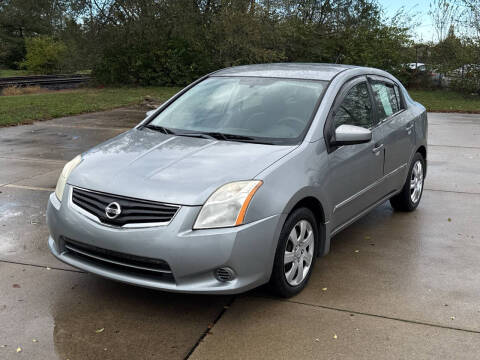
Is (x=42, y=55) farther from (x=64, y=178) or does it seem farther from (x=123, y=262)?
(x=123, y=262)

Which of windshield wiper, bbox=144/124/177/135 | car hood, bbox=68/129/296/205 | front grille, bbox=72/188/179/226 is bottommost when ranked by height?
front grille, bbox=72/188/179/226

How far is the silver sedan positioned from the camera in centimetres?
354

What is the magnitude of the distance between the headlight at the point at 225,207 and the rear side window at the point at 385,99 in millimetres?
2222

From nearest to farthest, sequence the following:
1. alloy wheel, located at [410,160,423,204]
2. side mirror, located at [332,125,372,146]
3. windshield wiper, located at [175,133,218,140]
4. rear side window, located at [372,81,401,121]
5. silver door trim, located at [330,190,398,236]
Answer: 1. side mirror, located at [332,125,372,146]
2. windshield wiper, located at [175,133,218,140]
3. silver door trim, located at [330,190,398,236]
4. rear side window, located at [372,81,401,121]
5. alloy wheel, located at [410,160,423,204]

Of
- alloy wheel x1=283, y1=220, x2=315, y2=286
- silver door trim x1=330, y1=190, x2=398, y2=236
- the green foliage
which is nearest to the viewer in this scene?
alloy wheel x1=283, y1=220, x2=315, y2=286

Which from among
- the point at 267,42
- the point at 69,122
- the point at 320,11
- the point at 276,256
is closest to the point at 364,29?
the point at 320,11

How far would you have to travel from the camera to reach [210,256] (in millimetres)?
3482

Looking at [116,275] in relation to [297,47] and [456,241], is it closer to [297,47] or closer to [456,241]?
[456,241]

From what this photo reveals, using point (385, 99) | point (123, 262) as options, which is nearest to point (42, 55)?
point (385, 99)

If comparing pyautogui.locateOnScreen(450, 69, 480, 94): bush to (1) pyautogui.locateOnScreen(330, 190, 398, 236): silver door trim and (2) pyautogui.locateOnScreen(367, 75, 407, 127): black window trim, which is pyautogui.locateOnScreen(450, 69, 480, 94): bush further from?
(1) pyautogui.locateOnScreen(330, 190, 398, 236): silver door trim

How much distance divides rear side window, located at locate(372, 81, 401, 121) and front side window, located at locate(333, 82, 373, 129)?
194mm

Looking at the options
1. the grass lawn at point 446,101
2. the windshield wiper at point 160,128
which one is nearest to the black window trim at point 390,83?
the windshield wiper at point 160,128

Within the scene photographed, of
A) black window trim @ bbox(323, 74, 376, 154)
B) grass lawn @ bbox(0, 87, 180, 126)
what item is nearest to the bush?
grass lawn @ bbox(0, 87, 180, 126)

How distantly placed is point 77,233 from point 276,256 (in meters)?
1.32
